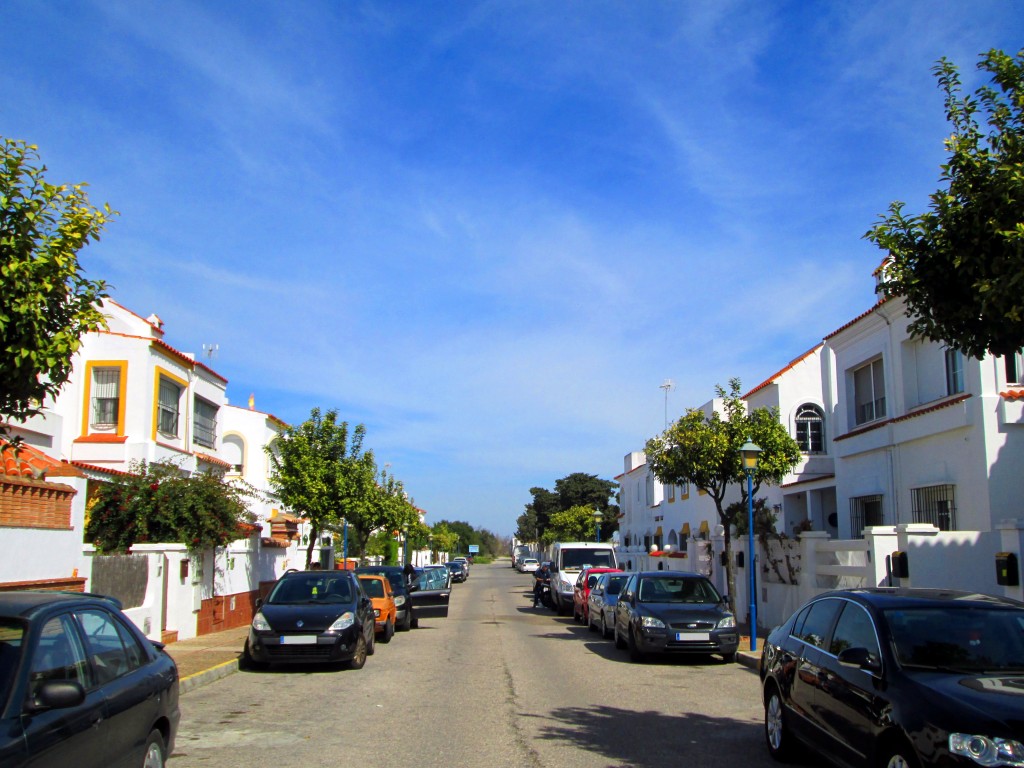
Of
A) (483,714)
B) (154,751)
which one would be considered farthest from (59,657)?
(483,714)

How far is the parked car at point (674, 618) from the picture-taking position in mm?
15375

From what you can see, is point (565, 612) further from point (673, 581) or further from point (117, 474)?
point (117, 474)

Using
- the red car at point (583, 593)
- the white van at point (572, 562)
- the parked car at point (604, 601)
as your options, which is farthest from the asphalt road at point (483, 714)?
the white van at point (572, 562)

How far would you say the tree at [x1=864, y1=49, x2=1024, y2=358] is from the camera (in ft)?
25.1

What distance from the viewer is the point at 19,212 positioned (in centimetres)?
724

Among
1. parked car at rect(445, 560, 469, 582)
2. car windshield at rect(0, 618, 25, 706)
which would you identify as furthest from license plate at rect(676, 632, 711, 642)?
parked car at rect(445, 560, 469, 582)

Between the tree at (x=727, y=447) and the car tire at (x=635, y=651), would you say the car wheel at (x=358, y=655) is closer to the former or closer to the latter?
the car tire at (x=635, y=651)

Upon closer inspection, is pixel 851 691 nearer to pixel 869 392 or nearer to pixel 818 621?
pixel 818 621

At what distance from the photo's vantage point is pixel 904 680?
595 cm

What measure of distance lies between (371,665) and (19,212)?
34.8 ft

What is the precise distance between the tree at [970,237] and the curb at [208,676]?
1000cm

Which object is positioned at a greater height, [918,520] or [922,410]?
[922,410]

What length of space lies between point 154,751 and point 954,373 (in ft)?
53.7

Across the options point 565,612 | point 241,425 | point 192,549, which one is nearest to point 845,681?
point 192,549
